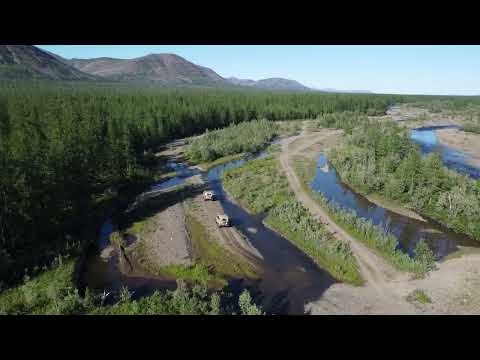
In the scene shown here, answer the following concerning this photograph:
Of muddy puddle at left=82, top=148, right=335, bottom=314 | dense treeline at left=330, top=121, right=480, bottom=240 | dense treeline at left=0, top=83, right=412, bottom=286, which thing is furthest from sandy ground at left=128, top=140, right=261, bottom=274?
dense treeline at left=330, top=121, right=480, bottom=240

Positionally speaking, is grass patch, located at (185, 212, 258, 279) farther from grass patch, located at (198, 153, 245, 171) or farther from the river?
grass patch, located at (198, 153, 245, 171)

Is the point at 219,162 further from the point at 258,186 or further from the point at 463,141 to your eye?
the point at 463,141

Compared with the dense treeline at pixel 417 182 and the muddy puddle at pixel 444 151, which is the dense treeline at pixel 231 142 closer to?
the dense treeline at pixel 417 182

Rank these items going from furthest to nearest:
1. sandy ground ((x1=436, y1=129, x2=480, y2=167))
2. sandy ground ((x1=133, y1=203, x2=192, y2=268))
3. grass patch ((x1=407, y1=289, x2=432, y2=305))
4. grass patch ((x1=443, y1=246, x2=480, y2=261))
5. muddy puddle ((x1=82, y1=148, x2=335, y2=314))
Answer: sandy ground ((x1=436, y1=129, x2=480, y2=167)), grass patch ((x1=443, y1=246, x2=480, y2=261)), sandy ground ((x1=133, y1=203, x2=192, y2=268)), muddy puddle ((x1=82, y1=148, x2=335, y2=314)), grass patch ((x1=407, y1=289, x2=432, y2=305))

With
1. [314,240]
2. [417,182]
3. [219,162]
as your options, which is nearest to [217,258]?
[314,240]

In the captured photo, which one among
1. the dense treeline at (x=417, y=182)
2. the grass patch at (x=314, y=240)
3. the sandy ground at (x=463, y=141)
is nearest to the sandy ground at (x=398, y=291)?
the grass patch at (x=314, y=240)
